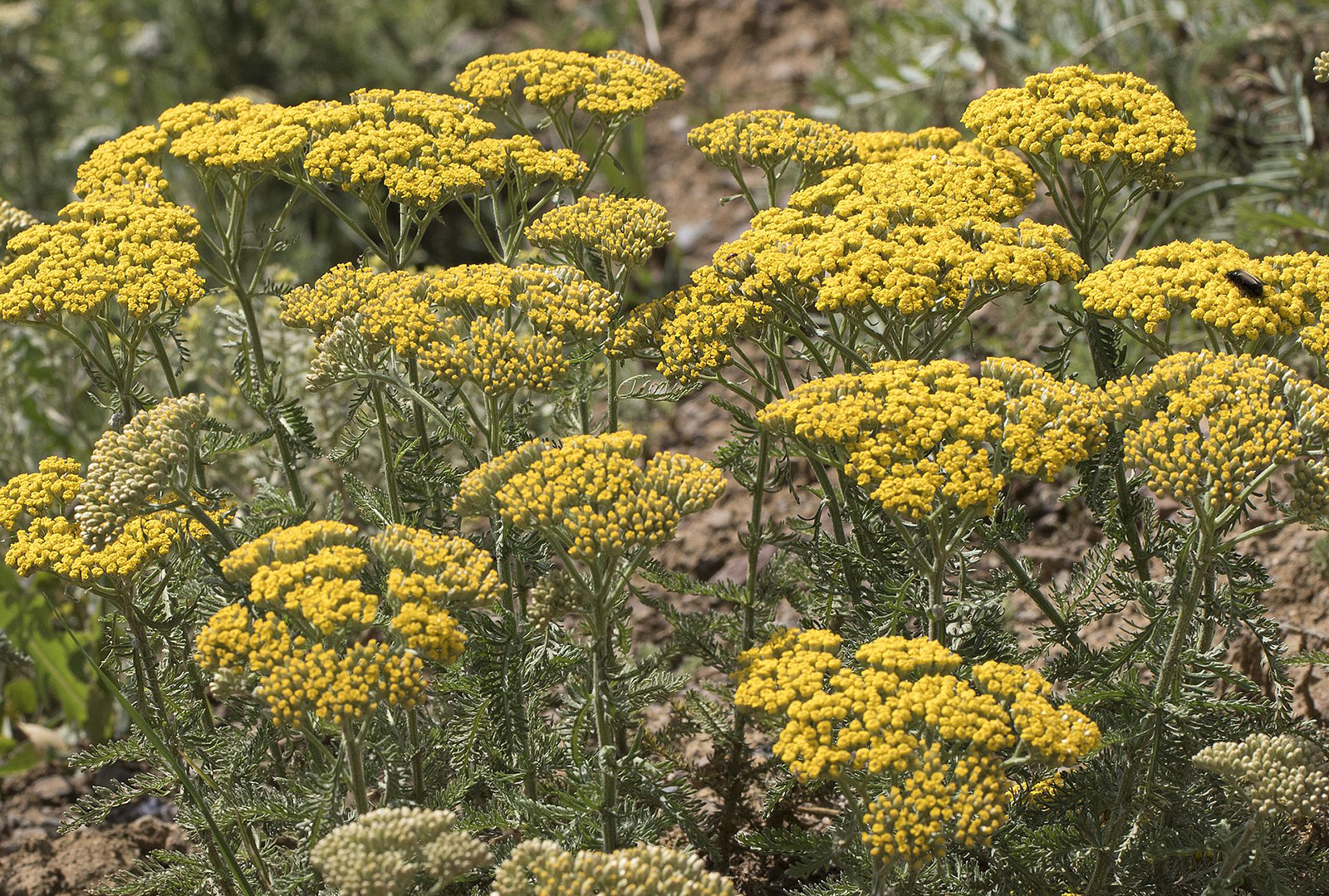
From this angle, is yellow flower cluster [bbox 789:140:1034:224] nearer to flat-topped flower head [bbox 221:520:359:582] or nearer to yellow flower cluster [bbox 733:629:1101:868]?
yellow flower cluster [bbox 733:629:1101:868]

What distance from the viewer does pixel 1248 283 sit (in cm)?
425

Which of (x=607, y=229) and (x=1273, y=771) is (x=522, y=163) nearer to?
(x=607, y=229)

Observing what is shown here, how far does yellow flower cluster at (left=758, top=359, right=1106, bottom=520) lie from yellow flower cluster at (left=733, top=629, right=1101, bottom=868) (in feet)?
1.60

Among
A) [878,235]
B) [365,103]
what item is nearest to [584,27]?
[365,103]

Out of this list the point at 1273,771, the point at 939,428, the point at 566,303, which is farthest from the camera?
the point at 566,303

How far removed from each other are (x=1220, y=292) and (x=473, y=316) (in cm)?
263

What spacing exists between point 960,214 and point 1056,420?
42.2 inches

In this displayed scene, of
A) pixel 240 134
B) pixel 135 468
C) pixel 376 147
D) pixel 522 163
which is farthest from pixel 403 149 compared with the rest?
pixel 135 468

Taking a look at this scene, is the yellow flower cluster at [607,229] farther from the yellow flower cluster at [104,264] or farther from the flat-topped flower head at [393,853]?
the flat-topped flower head at [393,853]

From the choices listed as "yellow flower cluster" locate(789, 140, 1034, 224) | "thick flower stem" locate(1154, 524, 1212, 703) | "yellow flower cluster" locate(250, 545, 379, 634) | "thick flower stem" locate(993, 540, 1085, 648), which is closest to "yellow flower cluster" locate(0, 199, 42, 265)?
"yellow flower cluster" locate(250, 545, 379, 634)

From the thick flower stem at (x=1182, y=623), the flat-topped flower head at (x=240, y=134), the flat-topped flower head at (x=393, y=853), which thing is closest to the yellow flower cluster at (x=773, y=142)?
the flat-topped flower head at (x=240, y=134)

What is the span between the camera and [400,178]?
15.6 feet

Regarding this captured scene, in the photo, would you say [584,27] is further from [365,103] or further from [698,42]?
[365,103]

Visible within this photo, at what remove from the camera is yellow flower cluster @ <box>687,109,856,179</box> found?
518cm
